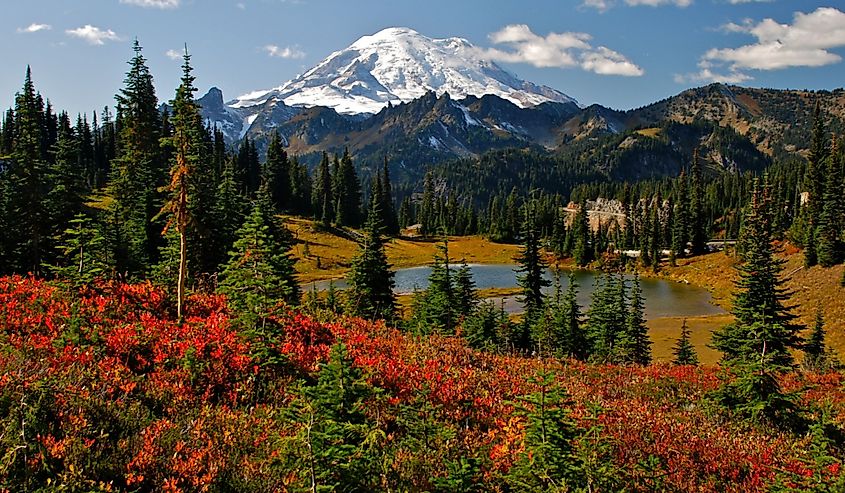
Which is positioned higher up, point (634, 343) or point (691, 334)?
point (634, 343)

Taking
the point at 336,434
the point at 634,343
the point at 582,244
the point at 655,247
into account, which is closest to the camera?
the point at 336,434

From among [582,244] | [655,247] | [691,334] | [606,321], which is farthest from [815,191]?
[606,321]

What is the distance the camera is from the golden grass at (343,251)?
294 ft

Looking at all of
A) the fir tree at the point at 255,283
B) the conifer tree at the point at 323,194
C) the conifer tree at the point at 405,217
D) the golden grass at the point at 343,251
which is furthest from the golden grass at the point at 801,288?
the conifer tree at the point at 405,217

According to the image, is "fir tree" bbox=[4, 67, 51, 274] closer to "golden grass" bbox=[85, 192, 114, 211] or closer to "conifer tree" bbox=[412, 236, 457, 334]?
"conifer tree" bbox=[412, 236, 457, 334]

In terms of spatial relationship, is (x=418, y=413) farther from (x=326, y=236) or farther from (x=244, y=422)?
(x=326, y=236)

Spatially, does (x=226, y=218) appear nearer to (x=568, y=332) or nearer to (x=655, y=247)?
(x=568, y=332)

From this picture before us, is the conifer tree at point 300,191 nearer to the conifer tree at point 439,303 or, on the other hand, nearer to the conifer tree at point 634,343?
the conifer tree at point 439,303

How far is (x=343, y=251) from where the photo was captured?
101 metres

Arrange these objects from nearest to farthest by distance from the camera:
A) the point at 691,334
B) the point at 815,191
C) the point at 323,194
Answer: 1. the point at 691,334
2. the point at 815,191
3. the point at 323,194

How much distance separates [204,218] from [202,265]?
3291mm

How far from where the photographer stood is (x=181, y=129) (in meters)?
17.4

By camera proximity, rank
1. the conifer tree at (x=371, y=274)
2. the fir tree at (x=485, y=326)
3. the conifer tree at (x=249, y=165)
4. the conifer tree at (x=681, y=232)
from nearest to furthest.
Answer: the fir tree at (x=485, y=326)
the conifer tree at (x=371, y=274)
the conifer tree at (x=681, y=232)
the conifer tree at (x=249, y=165)

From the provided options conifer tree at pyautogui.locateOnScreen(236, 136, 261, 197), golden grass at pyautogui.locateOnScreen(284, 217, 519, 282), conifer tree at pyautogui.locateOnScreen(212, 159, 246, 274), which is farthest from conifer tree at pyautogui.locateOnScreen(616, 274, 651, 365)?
conifer tree at pyautogui.locateOnScreen(236, 136, 261, 197)
